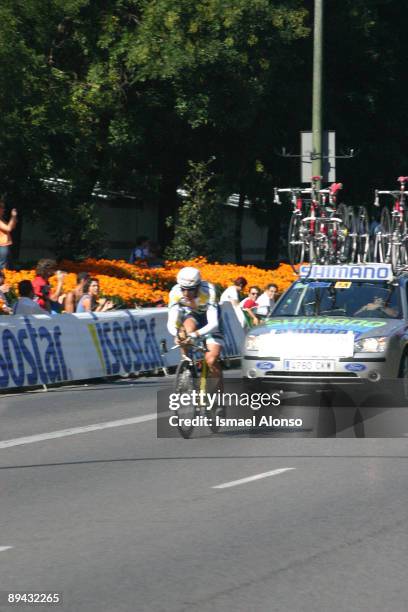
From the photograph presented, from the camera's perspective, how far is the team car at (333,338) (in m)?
15.8

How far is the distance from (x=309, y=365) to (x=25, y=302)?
6694 mm

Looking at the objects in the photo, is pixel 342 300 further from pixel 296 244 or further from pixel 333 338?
pixel 296 244

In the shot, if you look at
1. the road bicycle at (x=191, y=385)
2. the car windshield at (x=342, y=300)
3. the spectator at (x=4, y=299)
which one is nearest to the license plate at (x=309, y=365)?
the car windshield at (x=342, y=300)

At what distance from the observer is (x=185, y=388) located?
564 inches

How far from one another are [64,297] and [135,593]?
57.0 feet

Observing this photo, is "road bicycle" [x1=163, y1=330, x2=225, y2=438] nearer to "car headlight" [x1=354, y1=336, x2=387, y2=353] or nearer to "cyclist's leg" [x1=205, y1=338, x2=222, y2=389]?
"cyclist's leg" [x1=205, y1=338, x2=222, y2=389]

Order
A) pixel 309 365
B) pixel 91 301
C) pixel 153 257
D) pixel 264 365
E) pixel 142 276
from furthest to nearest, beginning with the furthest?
pixel 153 257, pixel 142 276, pixel 91 301, pixel 264 365, pixel 309 365

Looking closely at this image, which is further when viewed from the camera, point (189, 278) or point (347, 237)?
point (347, 237)

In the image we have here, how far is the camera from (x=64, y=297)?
24562mm

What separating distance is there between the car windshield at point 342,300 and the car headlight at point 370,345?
90 centimetres

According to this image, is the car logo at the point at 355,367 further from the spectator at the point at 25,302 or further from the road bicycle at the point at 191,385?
the spectator at the point at 25,302

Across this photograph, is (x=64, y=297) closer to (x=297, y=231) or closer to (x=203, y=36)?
(x=297, y=231)

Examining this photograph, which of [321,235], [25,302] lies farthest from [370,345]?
[25,302]

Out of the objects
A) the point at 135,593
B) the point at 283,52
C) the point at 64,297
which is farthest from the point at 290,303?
the point at 283,52
